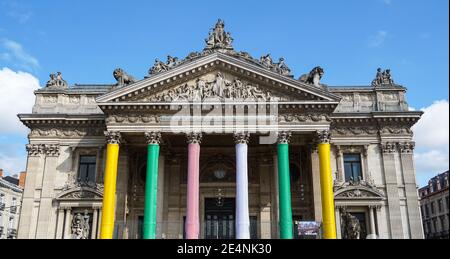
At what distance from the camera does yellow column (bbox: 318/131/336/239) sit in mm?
26219

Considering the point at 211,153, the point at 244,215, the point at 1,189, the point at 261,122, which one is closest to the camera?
the point at 244,215

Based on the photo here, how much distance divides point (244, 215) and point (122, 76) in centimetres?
1258

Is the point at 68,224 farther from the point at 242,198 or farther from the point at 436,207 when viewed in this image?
the point at 436,207

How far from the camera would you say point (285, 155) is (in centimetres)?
2741

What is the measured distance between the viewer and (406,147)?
30844 mm

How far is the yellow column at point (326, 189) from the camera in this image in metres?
26.2

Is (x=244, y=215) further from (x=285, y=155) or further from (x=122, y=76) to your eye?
(x=122, y=76)

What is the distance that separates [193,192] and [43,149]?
39.5ft

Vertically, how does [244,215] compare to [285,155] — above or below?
below

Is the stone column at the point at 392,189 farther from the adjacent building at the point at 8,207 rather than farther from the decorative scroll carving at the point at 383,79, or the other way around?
the adjacent building at the point at 8,207

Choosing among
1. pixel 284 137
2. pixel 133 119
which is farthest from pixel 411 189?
pixel 133 119

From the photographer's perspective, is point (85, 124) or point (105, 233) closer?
point (105, 233)
